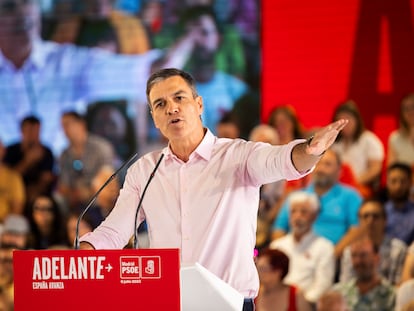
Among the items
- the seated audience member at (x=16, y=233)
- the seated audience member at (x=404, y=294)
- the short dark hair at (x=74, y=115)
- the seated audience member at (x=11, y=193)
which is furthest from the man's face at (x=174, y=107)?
the short dark hair at (x=74, y=115)

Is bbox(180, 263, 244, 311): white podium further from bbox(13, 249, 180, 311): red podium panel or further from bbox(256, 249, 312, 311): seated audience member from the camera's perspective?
bbox(256, 249, 312, 311): seated audience member

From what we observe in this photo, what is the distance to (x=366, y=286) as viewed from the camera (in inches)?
247

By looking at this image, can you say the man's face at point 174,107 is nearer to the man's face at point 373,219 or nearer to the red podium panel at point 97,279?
the red podium panel at point 97,279

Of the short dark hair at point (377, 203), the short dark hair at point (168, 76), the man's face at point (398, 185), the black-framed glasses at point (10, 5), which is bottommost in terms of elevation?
the short dark hair at point (168, 76)

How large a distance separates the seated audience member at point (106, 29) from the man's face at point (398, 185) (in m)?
3.15

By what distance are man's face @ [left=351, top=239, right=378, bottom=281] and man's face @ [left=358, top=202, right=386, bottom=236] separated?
288mm

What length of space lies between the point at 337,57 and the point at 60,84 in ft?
8.73

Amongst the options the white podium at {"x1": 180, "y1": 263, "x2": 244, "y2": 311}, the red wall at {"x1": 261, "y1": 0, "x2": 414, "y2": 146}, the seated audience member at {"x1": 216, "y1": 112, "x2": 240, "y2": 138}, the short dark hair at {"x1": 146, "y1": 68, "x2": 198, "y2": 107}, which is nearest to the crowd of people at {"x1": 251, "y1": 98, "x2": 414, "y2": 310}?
the red wall at {"x1": 261, "y1": 0, "x2": 414, "y2": 146}

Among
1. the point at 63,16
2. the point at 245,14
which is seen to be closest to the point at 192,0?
the point at 245,14

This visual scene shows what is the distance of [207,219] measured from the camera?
328 cm

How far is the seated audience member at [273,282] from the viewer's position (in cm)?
620

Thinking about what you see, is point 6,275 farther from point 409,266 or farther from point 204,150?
point 204,150

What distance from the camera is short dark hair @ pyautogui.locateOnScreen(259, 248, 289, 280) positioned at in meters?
6.20

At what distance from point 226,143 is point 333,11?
515cm
